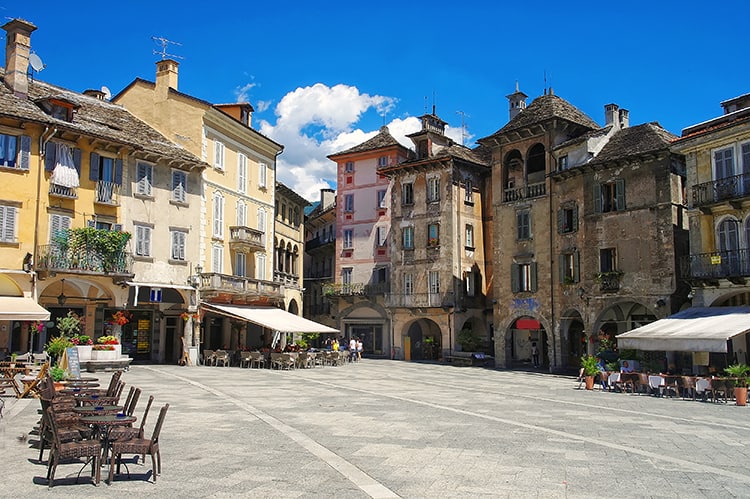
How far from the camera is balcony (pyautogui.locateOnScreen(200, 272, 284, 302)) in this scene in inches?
1407

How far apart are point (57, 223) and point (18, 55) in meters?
7.74

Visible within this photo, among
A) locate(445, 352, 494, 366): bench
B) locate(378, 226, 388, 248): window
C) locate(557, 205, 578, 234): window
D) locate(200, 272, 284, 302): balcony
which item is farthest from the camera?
locate(378, 226, 388, 248): window

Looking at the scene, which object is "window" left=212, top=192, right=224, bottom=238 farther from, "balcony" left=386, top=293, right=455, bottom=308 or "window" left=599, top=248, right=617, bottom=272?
"window" left=599, top=248, right=617, bottom=272

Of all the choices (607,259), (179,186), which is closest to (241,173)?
(179,186)

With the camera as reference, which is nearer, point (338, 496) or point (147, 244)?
point (338, 496)

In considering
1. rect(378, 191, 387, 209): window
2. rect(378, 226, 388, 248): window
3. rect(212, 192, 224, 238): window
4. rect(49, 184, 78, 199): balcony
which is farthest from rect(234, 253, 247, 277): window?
rect(378, 191, 387, 209): window

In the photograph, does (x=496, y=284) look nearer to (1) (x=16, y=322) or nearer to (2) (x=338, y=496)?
(1) (x=16, y=322)

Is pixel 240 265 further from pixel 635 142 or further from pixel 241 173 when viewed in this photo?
pixel 635 142

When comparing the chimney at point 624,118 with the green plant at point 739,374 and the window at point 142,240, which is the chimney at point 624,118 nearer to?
the green plant at point 739,374

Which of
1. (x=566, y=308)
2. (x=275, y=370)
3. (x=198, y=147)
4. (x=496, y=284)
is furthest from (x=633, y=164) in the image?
(x=198, y=147)

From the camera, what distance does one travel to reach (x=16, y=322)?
98.1ft

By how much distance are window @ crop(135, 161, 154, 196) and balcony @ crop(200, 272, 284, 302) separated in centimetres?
517

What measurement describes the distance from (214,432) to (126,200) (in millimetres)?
21475

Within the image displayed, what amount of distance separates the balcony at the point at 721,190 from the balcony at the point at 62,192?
26340 millimetres
